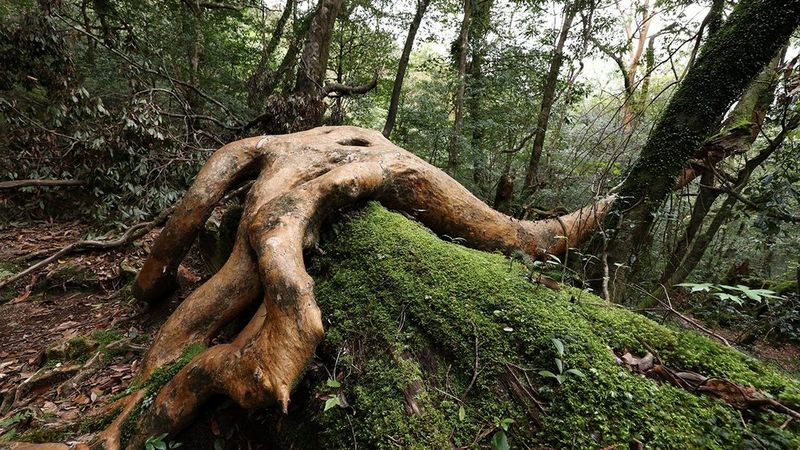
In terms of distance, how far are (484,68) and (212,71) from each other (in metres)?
7.07

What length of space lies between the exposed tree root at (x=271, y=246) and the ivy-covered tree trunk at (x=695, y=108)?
33cm

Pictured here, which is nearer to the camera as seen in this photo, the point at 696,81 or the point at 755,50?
the point at 755,50

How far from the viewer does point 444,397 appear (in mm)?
1812

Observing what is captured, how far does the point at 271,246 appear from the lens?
223cm

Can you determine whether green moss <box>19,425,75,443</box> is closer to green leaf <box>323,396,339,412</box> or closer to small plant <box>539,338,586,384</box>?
green leaf <box>323,396,339,412</box>

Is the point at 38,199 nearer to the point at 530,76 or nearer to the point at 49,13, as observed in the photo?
the point at 49,13

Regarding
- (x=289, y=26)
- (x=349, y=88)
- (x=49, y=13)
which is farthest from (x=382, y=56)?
(x=49, y=13)

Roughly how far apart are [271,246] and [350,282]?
564 millimetres

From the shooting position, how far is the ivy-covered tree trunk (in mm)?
3135

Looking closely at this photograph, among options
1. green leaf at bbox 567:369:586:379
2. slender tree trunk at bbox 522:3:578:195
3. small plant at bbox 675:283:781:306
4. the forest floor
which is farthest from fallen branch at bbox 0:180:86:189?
slender tree trunk at bbox 522:3:578:195

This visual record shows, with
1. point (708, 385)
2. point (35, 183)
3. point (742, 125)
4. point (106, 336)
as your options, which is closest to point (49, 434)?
point (106, 336)

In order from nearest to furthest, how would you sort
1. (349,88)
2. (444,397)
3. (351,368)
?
1. (444,397)
2. (351,368)
3. (349,88)

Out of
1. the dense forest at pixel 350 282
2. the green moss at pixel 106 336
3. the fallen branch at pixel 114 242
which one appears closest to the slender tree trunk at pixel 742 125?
the dense forest at pixel 350 282

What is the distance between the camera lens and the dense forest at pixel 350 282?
1.72 metres
